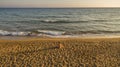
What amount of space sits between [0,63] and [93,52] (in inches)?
188

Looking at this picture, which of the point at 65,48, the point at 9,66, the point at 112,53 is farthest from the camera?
the point at 65,48

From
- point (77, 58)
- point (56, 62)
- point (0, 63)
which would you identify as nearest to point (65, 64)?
point (56, 62)

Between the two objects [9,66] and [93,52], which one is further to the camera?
[93,52]

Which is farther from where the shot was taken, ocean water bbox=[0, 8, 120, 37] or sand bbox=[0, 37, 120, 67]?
ocean water bbox=[0, 8, 120, 37]

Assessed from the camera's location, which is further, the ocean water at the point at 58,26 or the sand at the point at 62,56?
the ocean water at the point at 58,26

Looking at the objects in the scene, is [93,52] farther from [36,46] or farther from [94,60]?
[36,46]

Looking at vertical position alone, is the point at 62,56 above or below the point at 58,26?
above

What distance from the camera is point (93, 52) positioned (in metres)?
9.75

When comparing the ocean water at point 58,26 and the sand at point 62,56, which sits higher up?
the sand at point 62,56

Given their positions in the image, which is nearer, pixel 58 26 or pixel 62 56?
pixel 62 56

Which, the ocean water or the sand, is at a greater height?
the sand

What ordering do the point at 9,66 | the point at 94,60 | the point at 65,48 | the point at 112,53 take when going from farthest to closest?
1. the point at 65,48
2. the point at 112,53
3. the point at 94,60
4. the point at 9,66

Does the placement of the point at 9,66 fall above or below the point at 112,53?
above

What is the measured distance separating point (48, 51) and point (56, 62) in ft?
5.99
